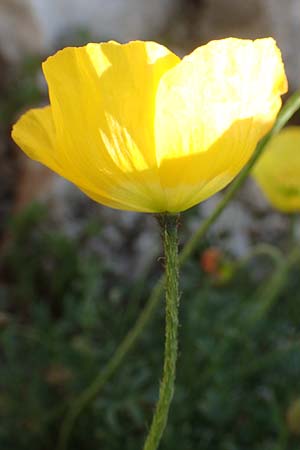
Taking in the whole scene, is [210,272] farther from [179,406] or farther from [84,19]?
[84,19]

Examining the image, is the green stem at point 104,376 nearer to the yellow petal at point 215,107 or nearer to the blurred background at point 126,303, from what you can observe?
the blurred background at point 126,303

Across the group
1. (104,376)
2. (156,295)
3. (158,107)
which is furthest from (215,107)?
(104,376)

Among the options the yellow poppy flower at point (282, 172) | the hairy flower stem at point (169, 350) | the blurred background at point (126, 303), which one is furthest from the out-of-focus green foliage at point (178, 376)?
the hairy flower stem at point (169, 350)

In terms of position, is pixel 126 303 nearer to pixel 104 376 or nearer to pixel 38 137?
pixel 104 376

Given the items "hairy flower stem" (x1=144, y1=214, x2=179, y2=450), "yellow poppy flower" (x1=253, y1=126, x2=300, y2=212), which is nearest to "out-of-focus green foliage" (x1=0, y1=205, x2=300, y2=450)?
"yellow poppy flower" (x1=253, y1=126, x2=300, y2=212)

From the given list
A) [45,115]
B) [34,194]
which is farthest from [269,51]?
[34,194]

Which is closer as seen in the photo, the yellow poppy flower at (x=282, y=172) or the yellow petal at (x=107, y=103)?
the yellow petal at (x=107, y=103)

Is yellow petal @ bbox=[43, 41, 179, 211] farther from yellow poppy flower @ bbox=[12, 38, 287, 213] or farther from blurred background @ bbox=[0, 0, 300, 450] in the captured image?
blurred background @ bbox=[0, 0, 300, 450]
